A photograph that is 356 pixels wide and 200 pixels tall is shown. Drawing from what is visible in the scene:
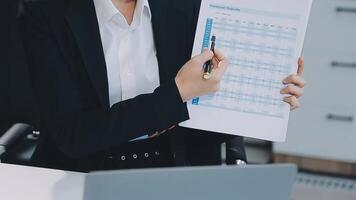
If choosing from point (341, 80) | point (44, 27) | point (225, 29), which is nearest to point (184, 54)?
point (225, 29)

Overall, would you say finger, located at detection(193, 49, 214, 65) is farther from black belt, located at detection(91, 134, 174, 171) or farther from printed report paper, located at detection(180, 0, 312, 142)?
black belt, located at detection(91, 134, 174, 171)

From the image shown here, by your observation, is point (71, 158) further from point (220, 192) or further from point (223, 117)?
point (220, 192)

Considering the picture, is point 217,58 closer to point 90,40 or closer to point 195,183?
point 90,40

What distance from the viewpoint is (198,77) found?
3.73 feet

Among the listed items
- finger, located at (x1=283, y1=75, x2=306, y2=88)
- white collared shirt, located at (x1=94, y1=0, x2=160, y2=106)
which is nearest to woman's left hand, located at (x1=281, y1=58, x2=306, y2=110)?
finger, located at (x1=283, y1=75, x2=306, y2=88)

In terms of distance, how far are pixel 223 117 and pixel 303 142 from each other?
1.25 meters

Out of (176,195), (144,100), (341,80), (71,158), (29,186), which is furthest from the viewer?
(341,80)

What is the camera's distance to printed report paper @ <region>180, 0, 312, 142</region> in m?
1.17

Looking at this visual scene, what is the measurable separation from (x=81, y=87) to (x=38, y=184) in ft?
0.88

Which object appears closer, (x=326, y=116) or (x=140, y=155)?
(x=140, y=155)

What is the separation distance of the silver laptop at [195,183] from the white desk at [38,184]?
11.0 inches

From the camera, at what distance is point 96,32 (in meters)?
A: 1.22

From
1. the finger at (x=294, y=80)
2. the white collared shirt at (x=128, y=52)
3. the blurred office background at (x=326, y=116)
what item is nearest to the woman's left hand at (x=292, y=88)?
the finger at (x=294, y=80)

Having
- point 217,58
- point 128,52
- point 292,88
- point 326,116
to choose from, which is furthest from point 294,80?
point 326,116
